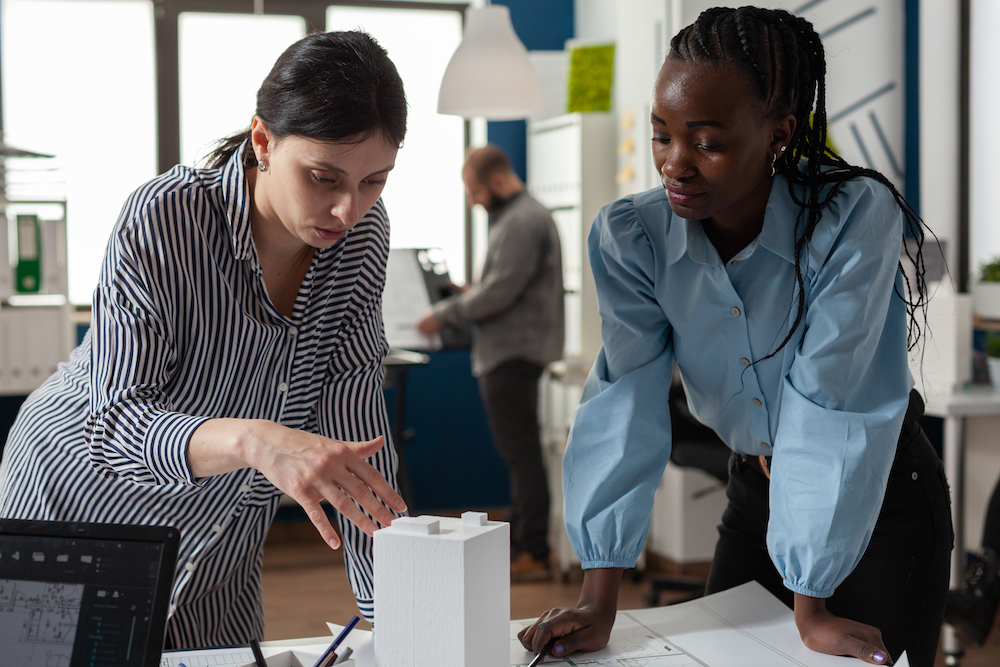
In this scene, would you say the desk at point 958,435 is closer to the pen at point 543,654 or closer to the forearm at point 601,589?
the forearm at point 601,589

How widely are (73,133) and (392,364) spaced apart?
6.54 feet

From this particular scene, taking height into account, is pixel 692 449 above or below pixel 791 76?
below

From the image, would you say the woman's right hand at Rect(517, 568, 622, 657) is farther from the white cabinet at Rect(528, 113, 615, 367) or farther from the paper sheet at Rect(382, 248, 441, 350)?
the white cabinet at Rect(528, 113, 615, 367)

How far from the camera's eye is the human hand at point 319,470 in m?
0.84

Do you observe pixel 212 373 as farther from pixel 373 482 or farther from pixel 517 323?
pixel 517 323

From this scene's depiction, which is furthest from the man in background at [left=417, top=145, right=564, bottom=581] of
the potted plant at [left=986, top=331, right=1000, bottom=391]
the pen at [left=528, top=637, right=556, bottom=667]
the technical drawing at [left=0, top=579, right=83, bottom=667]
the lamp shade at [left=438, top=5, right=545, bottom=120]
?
the technical drawing at [left=0, top=579, right=83, bottom=667]

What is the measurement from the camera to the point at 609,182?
4020mm

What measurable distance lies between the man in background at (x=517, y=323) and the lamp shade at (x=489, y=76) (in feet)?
1.84

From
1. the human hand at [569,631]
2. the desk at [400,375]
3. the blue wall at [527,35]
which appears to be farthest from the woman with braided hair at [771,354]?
the blue wall at [527,35]

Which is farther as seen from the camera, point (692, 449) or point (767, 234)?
point (692, 449)

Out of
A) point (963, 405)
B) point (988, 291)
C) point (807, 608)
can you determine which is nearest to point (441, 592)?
point (807, 608)

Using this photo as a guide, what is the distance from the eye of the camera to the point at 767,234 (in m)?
1.07

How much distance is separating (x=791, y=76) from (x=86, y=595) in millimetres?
862

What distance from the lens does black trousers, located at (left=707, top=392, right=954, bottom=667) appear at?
3.65 ft
